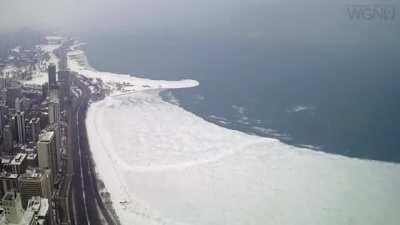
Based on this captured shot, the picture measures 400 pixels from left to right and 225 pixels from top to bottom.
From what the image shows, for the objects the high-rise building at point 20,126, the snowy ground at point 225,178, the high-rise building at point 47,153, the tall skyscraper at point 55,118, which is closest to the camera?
the snowy ground at point 225,178

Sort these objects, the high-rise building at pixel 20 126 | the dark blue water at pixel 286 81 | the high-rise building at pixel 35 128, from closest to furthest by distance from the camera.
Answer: the high-rise building at pixel 20 126 < the high-rise building at pixel 35 128 < the dark blue water at pixel 286 81

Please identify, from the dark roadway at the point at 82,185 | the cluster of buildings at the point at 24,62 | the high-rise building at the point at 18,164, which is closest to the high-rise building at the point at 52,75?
the cluster of buildings at the point at 24,62

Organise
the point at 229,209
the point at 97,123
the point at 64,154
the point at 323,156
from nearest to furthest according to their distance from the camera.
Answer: the point at 229,209 → the point at 64,154 → the point at 323,156 → the point at 97,123

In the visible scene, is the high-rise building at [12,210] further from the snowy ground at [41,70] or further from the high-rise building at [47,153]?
the snowy ground at [41,70]

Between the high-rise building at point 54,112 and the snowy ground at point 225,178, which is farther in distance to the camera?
the high-rise building at point 54,112

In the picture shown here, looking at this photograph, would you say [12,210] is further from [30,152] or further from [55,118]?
[55,118]

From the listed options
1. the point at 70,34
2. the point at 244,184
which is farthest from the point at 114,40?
the point at 244,184

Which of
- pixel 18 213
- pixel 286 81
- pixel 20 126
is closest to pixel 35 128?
pixel 20 126

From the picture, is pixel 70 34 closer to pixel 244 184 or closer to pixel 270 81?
pixel 270 81
